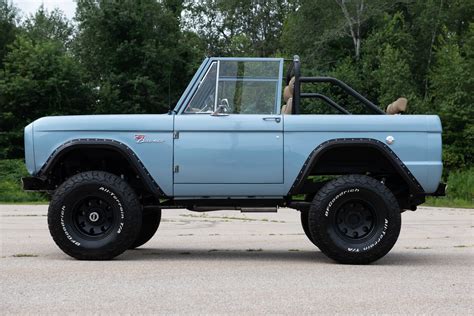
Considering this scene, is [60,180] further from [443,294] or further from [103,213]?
[443,294]

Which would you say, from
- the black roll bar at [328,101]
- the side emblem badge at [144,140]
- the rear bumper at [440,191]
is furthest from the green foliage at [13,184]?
the rear bumper at [440,191]

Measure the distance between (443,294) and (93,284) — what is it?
9.24 ft

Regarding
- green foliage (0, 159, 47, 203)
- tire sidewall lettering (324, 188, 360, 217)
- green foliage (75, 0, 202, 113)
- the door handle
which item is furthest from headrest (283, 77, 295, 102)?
green foliage (75, 0, 202, 113)

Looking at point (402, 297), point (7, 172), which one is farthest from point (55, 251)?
point (7, 172)

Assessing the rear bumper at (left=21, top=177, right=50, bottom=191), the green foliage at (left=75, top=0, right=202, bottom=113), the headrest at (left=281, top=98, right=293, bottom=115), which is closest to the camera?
the rear bumper at (left=21, top=177, right=50, bottom=191)

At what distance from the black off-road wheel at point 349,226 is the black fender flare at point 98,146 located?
5.93ft

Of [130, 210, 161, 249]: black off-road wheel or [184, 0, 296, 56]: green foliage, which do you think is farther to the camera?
[184, 0, 296, 56]: green foliage

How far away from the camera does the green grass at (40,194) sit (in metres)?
33.5

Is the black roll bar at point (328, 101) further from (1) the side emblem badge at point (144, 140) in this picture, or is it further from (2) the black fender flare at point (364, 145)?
(1) the side emblem badge at point (144, 140)

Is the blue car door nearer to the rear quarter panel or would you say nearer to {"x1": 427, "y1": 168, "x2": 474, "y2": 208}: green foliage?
the rear quarter panel

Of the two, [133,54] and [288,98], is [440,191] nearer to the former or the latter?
[288,98]

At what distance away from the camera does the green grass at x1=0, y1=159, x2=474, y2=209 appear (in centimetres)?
3353

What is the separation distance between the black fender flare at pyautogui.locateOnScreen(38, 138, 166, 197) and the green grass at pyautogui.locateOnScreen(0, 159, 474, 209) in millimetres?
Answer: 23704

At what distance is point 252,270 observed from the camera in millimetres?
8180
